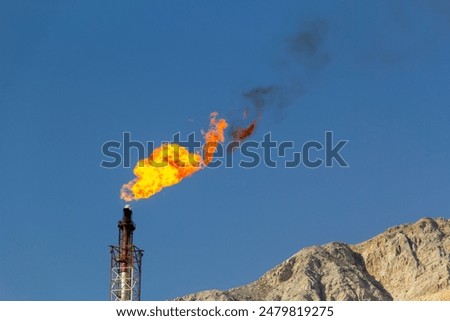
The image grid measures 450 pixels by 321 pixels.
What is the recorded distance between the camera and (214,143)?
488 ft
